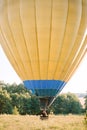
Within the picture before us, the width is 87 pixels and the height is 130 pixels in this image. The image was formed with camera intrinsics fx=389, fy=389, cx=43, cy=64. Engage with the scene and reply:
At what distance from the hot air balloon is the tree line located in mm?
23691

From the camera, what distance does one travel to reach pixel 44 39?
14.2 meters

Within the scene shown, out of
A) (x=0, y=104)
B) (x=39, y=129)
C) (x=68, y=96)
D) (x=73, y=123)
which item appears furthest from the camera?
(x=68, y=96)

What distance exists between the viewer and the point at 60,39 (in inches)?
565

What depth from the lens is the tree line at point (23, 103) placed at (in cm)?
4366

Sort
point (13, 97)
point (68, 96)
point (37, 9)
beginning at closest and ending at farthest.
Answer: point (37, 9) < point (13, 97) < point (68, 96)

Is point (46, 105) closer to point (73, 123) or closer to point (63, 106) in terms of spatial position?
point (73, 123)

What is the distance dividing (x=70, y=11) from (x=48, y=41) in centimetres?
136

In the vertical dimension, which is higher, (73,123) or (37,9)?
(37,9)

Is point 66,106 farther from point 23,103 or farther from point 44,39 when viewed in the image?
point 44,39

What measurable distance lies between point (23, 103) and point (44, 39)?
32.4 m

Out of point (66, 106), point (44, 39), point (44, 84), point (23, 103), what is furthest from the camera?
point (66, 106)

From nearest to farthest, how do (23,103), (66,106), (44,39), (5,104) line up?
1. (44,39)
2. (5,104)
3. (23,103)
4. (66,106)

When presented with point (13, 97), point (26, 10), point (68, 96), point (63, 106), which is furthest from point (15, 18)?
point (68, 96)

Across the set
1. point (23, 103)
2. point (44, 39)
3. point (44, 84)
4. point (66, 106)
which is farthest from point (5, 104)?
point (44, 39)
